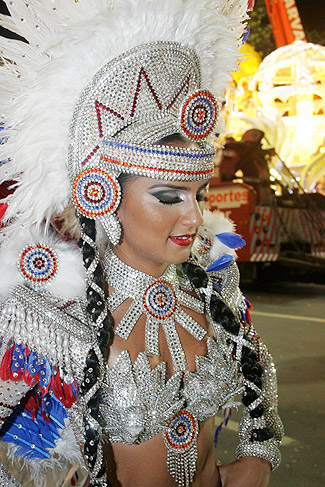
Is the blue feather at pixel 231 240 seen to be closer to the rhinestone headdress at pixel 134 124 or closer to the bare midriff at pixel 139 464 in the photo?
the rhinestone headdress at pixel 134 124

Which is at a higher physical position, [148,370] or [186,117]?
[186,117]

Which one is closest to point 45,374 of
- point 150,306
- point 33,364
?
point 33,364

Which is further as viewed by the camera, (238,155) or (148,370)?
(238,155)

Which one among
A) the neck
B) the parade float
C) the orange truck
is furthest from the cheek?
the orange truck

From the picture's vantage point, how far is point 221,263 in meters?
2.02

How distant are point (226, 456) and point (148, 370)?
2.33 meters

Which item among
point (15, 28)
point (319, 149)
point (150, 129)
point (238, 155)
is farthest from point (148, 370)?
point (319, 149)

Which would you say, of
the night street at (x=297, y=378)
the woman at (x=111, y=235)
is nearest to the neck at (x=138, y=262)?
the woman at (x=111, y=235)

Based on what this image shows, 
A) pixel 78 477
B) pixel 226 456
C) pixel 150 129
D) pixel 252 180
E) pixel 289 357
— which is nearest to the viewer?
pixel 150 129

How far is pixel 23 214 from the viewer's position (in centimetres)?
165

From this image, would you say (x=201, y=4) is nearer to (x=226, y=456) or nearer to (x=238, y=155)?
(x=226, y=456)

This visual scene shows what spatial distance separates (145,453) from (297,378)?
3.41 meters

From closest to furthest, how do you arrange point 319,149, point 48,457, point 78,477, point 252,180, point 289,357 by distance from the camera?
1. point 48,457
2. point 78,477
3. point 289,357
4. point 252,180
5. point 319,149

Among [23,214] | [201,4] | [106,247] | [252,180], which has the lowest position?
[252,180]
